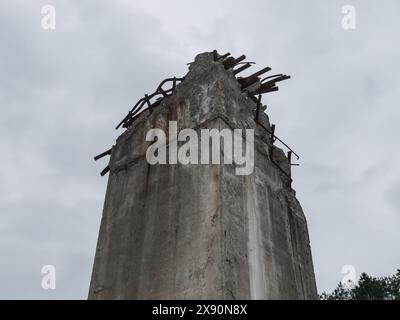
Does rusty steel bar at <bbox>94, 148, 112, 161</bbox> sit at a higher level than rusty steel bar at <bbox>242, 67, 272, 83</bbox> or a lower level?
lower

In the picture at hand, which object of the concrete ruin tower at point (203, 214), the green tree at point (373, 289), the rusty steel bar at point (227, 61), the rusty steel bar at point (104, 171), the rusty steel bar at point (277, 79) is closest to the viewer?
the concrete ruin tower at point (203, 214)

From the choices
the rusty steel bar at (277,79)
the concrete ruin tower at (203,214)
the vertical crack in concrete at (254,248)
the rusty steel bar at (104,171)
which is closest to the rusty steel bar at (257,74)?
the concrete ruin tower at (203,214)

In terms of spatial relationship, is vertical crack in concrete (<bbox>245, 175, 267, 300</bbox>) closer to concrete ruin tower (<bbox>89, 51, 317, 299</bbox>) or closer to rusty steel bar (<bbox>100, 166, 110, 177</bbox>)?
concrete ruin tower (<bbox>89, 51, 317, 299</bbox>)

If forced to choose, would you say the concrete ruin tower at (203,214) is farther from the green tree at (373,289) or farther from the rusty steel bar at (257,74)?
the green tree at (373,289)

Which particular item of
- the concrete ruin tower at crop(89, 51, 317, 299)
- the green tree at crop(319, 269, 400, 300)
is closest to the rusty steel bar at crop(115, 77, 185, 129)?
the concrete ruin tower at crop(89, 51, 317, 299)

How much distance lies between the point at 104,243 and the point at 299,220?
225cm

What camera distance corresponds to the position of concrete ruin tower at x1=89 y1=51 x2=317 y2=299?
4.02 m

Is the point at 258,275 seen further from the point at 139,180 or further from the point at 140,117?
the point at 140,117

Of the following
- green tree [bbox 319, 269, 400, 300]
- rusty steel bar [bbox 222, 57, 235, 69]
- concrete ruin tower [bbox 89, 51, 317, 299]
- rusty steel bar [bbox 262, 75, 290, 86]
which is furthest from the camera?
green tree [bbox 319, 269, 400, 300]

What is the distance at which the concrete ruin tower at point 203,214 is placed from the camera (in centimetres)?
402

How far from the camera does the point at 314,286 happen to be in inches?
205

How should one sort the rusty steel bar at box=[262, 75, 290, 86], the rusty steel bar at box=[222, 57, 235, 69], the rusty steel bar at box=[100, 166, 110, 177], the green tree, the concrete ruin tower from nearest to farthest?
1. the concrete ruin tower
2. the rusty steel bar at box=[222, 57, 235, 69]
3. the rusty steel bar at box=[100, 166, 110, 177]
4. the rusty steel bar at box=[262, 75, 290, 86]
5. the green tree

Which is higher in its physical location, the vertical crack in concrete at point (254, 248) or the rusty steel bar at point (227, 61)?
the rusty steel bar at point (227, 61)

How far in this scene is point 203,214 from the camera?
4.21 meters
